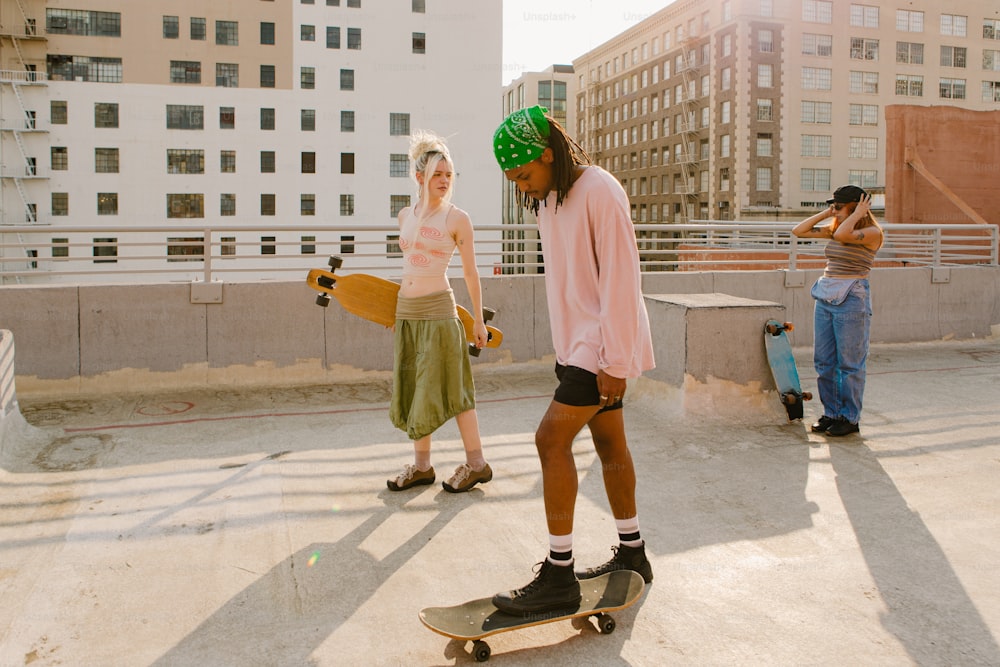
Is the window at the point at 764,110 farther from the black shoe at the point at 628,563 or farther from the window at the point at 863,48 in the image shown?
the black shoe at the point at 628,563

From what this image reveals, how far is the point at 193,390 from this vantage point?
334 inches

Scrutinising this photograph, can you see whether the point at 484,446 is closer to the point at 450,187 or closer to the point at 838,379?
the point at 450,187

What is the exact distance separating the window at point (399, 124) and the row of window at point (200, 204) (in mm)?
5004

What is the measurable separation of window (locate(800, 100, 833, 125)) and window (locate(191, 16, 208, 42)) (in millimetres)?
51416

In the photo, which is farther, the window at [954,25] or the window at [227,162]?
the window at [954,25]

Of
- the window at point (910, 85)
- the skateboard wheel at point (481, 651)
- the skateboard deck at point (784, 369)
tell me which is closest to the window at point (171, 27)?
the skateboard deck at point (784, 369)

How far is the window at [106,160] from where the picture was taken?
5959 centimetres

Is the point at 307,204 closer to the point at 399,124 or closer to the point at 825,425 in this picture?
the point at 399,124

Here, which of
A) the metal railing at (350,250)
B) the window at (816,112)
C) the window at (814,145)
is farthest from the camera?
the window at (816,112)

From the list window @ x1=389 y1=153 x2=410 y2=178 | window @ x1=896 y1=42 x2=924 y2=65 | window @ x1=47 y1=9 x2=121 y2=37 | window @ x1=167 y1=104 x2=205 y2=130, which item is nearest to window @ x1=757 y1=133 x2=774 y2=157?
window @ x1=896 y1=42 x2=924 y2=65

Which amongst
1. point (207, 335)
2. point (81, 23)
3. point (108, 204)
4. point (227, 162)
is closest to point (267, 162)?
point (227, 162)

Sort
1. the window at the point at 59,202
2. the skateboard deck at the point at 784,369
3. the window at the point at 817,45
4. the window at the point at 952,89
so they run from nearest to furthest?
1. the skateboard deck at the point at 784,369
2. the window at the point at 59,202
3. the window at the point at 817,45
4. the window at the point at 952,89

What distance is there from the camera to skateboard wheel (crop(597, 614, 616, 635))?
3.32 metres

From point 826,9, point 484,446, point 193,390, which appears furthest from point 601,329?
point 826,9
